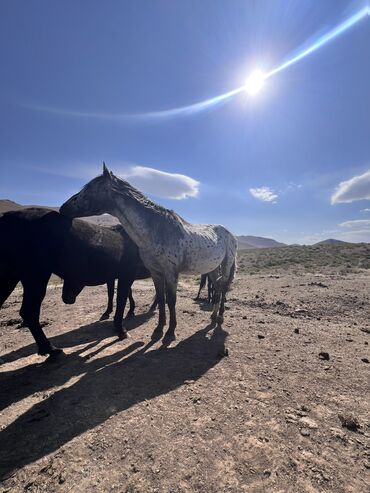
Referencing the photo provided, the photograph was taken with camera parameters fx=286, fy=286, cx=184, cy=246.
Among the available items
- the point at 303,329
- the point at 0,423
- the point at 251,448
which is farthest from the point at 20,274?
the point at 303,329

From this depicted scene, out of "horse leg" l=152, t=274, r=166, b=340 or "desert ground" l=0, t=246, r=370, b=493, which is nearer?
"desert ground" l=0, t=246, r=370, b=493

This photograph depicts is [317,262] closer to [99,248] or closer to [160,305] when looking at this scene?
[160,305]

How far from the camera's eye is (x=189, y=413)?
354 cm

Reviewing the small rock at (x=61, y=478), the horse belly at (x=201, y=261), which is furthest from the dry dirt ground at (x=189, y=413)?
the horse belly at (x=201, y=261)

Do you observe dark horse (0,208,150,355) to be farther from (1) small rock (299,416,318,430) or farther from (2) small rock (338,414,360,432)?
(2) small rock (338,414,360,432)

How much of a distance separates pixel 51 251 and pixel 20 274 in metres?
0.62

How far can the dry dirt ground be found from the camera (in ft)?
8.45

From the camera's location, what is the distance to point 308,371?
4.73 meters

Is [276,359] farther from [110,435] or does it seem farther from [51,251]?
[51,251]

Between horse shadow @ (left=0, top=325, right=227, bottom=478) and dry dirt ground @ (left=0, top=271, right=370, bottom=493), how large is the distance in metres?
0.02

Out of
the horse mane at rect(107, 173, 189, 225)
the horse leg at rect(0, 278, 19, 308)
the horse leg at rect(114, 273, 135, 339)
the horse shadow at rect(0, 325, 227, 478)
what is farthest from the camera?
the horse leg at rect(114, 273, 135, 339)

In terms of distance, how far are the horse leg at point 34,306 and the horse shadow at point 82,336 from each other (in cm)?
78

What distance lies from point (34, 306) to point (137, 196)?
3.05m

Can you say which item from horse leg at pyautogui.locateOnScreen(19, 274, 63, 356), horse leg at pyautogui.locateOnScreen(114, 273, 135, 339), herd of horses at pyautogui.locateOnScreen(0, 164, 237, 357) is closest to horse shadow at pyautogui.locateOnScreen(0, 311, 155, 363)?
horse leg at pyautogui.locateOnScreen(114, 273, 135, 339)
